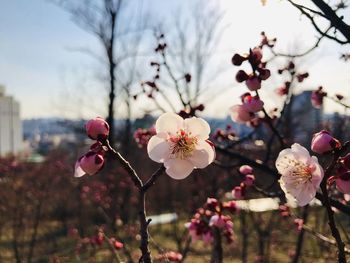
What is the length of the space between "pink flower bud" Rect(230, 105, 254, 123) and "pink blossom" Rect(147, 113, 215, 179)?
828mm

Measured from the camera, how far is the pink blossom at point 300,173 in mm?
1180

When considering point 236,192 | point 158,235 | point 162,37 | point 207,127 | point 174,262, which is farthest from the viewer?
point 158,235

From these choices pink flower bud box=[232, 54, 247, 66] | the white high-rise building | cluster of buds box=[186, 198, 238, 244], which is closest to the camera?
pink flower bud box=[232, 54, 247, 66]

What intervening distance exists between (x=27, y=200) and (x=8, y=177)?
684 mm

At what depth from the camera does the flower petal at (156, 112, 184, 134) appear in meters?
1.25

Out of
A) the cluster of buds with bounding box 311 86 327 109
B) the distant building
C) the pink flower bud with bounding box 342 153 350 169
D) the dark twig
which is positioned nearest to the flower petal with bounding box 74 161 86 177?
the dark twig

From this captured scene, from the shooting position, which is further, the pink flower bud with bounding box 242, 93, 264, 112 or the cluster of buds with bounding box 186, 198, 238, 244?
the cluster of buds with bounding box 186, 198, 238, 244

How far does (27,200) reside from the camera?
8.01 meters

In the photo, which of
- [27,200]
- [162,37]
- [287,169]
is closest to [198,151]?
[287,169]

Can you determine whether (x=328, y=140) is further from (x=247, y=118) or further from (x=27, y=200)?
(x=27, y=200)

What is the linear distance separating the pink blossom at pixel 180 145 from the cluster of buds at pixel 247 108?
2.55 feet

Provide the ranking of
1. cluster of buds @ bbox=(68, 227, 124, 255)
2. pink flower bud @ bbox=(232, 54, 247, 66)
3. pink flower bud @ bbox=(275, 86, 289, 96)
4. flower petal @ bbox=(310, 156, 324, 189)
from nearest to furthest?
1. flower petal @ bbox=(310, 156, 324, 189)
2. pink flower bud @ bbox=(232, 54, 247, 66)
3. cluster of buds @ bbox=(68, 227, 124, 255)
4. pink flower bud @ bbox=(275, 86, 289, 96)

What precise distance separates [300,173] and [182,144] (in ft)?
1.14

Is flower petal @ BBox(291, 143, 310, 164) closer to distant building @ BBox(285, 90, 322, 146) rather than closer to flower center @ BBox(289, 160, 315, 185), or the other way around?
flower center @ BBox(289, 160, 315, 185)
